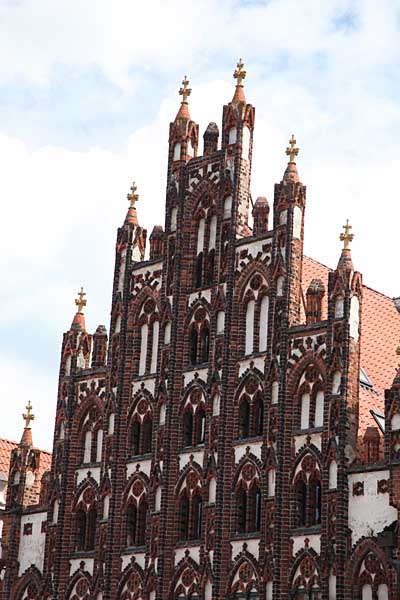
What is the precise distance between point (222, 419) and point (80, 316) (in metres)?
9.25

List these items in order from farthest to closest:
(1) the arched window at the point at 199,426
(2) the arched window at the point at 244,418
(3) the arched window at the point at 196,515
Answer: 1. (1) the arched window at the point at 199,426
2. (3) the arched window at the point at 196,515
3. (2) the arched window at the point at 244,418

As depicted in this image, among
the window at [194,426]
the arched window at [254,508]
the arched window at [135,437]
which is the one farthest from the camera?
the arched window at [135,437]

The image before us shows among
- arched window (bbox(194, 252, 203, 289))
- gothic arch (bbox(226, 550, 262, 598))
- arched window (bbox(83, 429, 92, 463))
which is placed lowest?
gothic arch (bbox(226, 550, 262, 598))

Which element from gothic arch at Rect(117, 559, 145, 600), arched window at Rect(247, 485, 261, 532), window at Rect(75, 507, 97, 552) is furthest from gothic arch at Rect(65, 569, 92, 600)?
arched window at Rect(247, 485, 261, 532)

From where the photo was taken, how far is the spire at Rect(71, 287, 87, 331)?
59.2 meters

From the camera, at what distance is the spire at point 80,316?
5925 cm

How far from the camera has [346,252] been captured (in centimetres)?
5144

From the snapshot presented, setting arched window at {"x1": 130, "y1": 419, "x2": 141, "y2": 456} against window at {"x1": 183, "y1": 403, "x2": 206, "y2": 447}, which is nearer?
window at {"x1": 183, "y1": 403, "x2": 206, "y2": 447}

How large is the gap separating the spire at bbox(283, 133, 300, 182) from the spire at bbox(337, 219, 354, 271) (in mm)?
2907

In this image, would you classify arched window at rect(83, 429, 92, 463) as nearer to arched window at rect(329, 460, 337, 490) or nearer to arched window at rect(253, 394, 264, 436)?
arched window at rect(253, 394, 264, 436)

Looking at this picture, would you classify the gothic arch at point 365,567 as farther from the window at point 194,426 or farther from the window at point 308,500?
the window at point 194,426

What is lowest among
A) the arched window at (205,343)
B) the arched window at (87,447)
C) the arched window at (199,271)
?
the arched window at (87,447)

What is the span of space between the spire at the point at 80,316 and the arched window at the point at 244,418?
8.98m

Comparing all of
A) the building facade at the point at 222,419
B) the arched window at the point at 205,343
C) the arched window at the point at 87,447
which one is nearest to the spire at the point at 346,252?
the building facade at the point at 222,419
